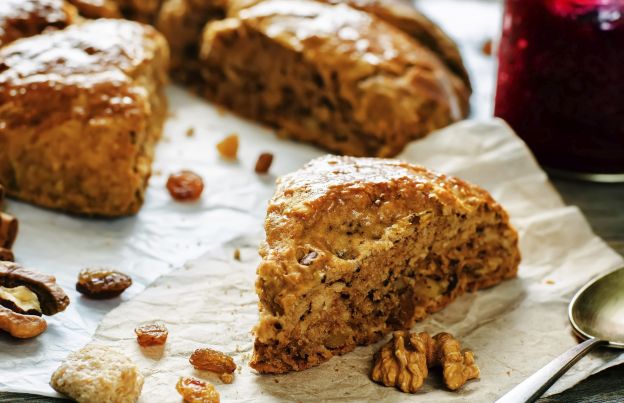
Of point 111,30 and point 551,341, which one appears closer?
point 551,341

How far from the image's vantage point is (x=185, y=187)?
13.6 feet

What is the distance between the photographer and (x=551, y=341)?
10.4 feet

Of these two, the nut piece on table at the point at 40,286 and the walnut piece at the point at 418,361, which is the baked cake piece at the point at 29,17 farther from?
the walnut piece at the point at 418,361

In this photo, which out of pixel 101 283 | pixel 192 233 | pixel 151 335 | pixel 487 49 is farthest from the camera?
pixel 487 49

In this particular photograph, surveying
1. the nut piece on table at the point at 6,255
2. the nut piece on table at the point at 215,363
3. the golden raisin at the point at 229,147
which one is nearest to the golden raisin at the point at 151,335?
the nut piece on table at the point at 215,363

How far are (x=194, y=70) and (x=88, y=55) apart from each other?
127 centimetres

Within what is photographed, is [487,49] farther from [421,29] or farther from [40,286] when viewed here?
[40,286]

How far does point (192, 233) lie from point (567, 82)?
1.95 m

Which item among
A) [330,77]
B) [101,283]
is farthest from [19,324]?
[330,77]

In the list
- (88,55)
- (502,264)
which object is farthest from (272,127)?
(502,264)

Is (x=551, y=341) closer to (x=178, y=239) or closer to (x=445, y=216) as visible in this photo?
(x=445, y=216)

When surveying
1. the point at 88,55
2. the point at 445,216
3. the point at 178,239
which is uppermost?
the point at 88,55

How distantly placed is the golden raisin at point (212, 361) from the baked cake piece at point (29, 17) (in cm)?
236

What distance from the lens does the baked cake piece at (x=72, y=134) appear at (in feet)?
12.9
